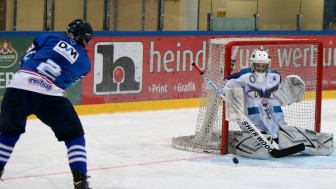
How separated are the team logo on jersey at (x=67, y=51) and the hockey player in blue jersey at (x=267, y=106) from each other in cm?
208

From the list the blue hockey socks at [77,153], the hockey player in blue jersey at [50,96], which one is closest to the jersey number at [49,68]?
the hockey player in blue jersey at [50,96]

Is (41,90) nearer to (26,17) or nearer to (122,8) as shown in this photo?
(26,17)

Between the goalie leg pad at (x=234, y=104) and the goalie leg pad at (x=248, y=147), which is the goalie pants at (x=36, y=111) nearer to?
the goalie leg pad at (x=234, y=104)

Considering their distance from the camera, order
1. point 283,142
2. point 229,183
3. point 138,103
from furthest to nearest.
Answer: point 138,103, point 283,142, point 229,183

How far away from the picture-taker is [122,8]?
1159 centimetres

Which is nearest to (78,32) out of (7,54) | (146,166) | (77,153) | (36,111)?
(36,111)

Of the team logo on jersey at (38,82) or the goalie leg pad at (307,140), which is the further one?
the goalie leg pad at (307,140)

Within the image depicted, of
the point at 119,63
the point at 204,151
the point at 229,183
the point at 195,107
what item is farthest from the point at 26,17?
the point at 229,183

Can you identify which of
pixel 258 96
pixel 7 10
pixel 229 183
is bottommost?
pixel 229 183

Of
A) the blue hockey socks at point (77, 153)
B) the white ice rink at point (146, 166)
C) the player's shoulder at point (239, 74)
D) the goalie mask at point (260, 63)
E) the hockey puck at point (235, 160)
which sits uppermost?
the goalie mask at point (260, 63)

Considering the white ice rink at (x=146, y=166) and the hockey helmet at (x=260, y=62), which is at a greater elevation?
the hockey helmet at (x=260, y=62)

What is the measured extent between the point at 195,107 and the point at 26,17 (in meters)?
2.32

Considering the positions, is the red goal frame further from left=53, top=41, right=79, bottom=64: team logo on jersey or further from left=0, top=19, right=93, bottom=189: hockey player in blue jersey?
left=53, top=41, right=79, bottom=64: team logo on jersey

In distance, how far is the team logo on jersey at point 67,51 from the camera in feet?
19.7
